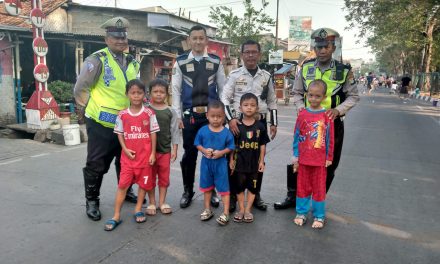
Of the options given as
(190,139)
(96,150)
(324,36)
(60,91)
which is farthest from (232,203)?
(60,91)

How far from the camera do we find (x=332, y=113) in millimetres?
3602

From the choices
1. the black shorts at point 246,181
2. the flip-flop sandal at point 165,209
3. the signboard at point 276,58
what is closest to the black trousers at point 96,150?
the flip-flop sandal at point 165,209

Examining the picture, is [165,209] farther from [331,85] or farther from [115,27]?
[331,85]

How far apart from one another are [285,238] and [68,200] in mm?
2485

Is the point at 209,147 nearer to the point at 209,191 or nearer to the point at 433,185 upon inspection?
the point at 209,191

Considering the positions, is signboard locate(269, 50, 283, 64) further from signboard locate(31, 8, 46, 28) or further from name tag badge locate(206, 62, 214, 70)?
name tag badge locate(206, 62, 214, 70)

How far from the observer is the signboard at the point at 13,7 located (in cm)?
805

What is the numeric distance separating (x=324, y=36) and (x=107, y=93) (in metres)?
2.19

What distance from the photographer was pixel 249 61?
3936mm

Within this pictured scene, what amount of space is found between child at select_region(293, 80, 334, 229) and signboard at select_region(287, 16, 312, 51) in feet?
107

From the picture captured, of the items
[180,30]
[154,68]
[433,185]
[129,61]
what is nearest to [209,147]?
[129,61]

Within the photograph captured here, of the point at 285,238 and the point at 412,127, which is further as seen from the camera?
the point at 412,127

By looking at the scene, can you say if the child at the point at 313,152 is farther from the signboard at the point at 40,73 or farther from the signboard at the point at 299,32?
the signboard at the point at 299,32

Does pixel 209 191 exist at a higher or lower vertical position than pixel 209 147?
lower
